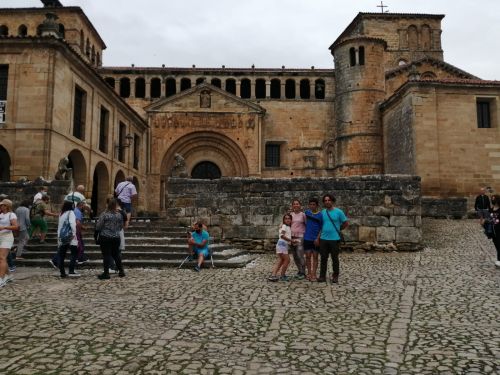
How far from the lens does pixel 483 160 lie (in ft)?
62.5

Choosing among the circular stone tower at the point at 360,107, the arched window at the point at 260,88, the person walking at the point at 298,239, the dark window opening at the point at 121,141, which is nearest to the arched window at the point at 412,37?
the circular stone tower at the point at 360,107

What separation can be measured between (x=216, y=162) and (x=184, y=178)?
15206 millimetres

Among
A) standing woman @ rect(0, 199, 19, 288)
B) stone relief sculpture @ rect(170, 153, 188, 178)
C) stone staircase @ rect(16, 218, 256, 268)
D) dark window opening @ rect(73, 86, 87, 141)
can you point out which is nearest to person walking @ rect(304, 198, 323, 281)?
stone staircase @ rect(16, 218, 256, 268)

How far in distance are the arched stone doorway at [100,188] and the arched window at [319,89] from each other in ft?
51.3

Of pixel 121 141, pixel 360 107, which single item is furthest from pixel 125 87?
pixel 360 107

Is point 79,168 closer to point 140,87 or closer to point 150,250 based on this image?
point 150,250

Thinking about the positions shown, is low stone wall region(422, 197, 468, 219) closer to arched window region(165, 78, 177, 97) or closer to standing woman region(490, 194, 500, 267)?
standing woman region(490, 194, 500, 267)

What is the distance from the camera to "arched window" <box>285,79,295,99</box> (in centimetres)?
2869

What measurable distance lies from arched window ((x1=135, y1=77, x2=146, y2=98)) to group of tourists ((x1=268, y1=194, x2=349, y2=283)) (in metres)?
23.0

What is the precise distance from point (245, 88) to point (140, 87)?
724 centimetres

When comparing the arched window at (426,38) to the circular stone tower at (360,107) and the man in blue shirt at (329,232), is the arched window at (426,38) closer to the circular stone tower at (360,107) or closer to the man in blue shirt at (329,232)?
the circular stone tower at (360,107)

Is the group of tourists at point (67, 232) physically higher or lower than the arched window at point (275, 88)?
lower

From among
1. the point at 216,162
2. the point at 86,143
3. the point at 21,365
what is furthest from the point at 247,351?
the point at 216,162

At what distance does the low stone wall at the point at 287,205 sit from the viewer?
34.8ft
